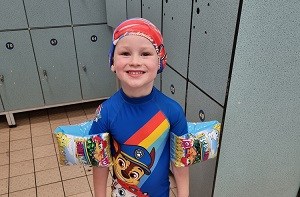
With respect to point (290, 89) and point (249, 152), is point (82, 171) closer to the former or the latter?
point (249, 152)

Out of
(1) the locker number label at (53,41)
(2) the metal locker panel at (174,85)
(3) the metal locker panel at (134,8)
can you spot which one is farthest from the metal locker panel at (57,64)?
(2) the metal locker panel at (174,85)

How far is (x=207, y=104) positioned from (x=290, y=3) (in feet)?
2.18

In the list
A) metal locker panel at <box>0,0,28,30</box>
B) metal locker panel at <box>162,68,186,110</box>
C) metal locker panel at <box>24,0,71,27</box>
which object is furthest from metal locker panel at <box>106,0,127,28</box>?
metal locker panel at <box>162,68,186,110</box>

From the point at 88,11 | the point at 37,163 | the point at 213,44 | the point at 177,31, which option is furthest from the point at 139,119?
the point at 88,11

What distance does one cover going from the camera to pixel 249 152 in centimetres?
161

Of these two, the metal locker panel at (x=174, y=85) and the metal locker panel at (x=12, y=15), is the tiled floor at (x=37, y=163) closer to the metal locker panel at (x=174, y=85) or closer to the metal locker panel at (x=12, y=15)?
the metal locker panel at (x=174, y=85)

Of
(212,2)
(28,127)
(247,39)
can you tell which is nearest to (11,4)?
(28,127)

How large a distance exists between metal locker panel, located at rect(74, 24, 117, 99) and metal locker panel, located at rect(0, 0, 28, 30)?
0.57 metres

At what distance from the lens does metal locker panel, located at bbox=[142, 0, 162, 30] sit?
6.68 ft

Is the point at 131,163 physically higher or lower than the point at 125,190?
higher

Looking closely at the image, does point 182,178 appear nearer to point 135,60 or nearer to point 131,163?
point 131,163

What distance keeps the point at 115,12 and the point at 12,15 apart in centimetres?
108

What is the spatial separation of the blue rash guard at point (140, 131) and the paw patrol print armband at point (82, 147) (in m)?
0.04

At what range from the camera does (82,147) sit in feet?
3.85
